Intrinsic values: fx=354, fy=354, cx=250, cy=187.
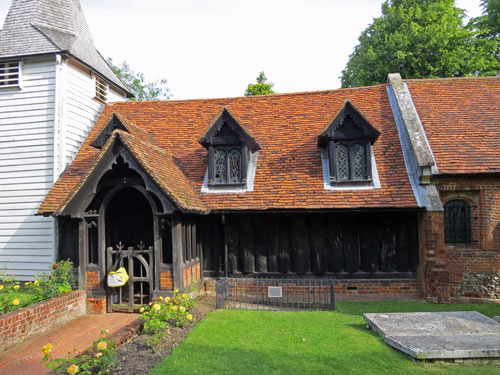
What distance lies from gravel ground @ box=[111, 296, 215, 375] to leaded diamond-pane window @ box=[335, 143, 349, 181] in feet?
21.9

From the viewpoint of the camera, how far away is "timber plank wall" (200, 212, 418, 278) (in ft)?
36.2

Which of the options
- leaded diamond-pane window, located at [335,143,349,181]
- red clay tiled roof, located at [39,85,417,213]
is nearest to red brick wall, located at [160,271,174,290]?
red clay tiled roof, located at [39,85,417,213]

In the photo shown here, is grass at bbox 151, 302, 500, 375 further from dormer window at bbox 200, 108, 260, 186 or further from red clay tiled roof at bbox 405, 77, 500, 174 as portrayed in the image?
red clay tiled roof at bbox 405, 77, 500, 174

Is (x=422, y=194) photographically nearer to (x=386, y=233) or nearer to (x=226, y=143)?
(x=386, y=233)

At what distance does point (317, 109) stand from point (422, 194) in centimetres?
574

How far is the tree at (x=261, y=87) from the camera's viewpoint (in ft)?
96.5

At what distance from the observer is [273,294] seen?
9.61 meters

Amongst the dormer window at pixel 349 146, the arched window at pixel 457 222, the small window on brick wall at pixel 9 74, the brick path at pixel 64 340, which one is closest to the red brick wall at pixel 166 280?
the brick path at pixel 64 340

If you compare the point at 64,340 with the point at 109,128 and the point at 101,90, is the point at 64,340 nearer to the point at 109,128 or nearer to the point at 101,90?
the point at 109,128

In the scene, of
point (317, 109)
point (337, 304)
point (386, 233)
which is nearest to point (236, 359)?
point (337, 304)

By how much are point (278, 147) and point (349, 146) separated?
2595 mm

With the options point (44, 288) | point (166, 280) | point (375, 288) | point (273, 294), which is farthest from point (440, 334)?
point (44, 288)

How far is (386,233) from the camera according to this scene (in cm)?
1109

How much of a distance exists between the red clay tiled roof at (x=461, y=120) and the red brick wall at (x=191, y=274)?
26.7 ft
